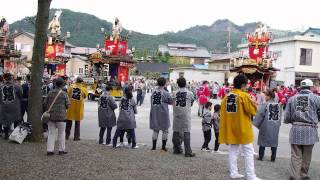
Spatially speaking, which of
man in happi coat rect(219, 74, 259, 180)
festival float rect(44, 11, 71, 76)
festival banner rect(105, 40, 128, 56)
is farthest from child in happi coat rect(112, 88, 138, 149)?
festival float rect(44, 11, 71, 76)

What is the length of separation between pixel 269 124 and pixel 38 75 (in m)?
5.48

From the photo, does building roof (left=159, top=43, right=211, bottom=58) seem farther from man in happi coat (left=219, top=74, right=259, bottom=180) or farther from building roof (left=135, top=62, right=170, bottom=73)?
man in happi coat (left=219, top=74, right=259, bottom=180)

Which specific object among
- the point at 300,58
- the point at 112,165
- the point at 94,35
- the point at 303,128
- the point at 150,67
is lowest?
the point at 112,165

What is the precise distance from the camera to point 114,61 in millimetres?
35250

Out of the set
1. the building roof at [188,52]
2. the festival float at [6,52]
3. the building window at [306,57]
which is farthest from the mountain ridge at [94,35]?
the building window at [306,57]

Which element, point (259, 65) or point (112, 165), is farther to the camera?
point (259, 65)

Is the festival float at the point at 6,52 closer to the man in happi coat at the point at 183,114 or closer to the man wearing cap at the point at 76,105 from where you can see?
the man wearing cap at the point at 76,105

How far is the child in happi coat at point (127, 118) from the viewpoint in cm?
995

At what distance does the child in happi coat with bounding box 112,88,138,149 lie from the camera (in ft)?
32.7

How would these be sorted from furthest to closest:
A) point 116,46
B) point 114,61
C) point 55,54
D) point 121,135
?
point 55,54 < point 116,46 < point 114,61 < point 121,135

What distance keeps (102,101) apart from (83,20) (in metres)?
82.6

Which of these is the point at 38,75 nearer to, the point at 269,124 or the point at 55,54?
the point at 269,124

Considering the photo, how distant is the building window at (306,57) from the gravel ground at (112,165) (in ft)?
105

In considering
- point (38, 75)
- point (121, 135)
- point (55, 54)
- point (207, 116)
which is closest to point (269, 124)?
point (207, 116)
